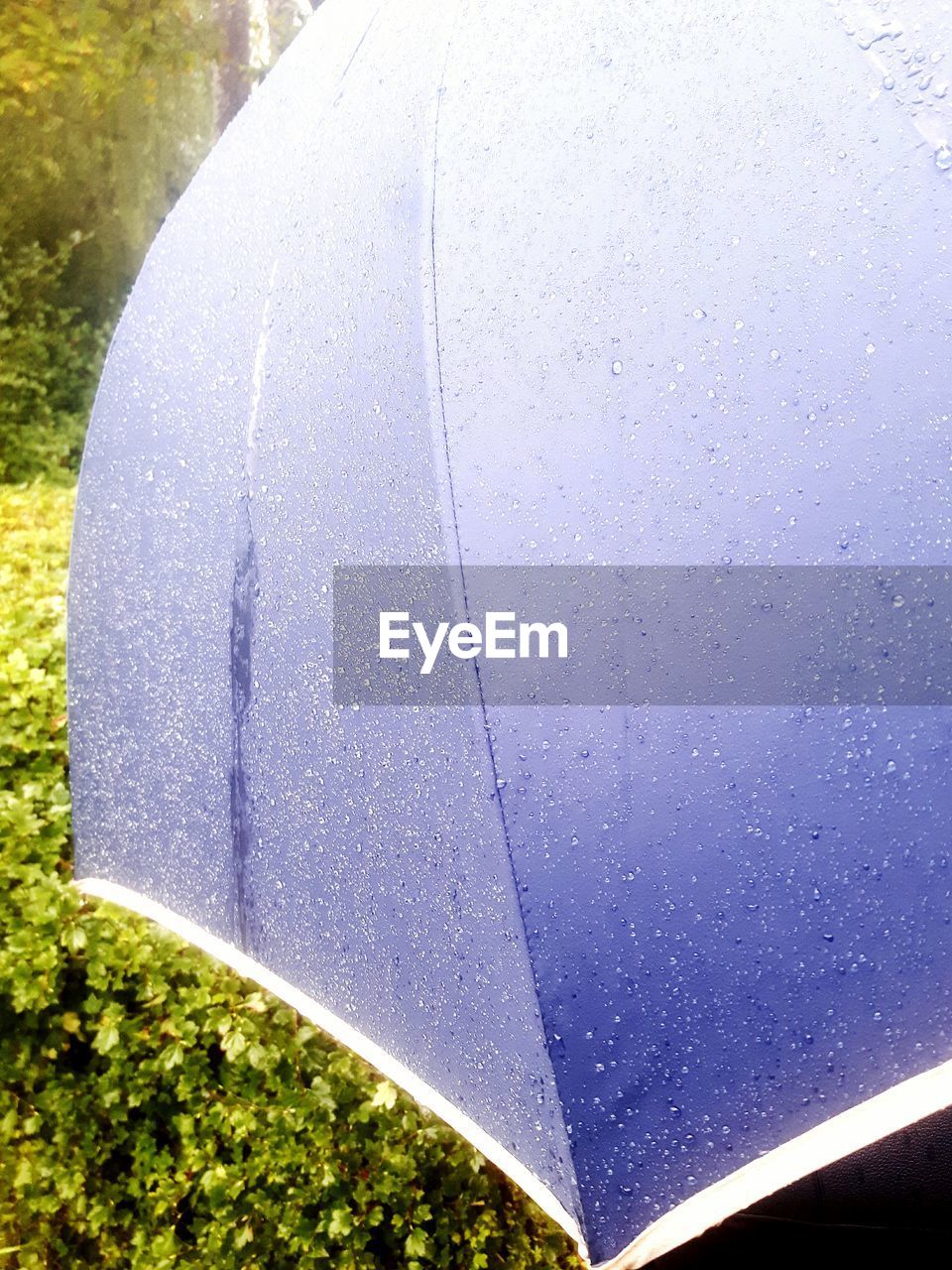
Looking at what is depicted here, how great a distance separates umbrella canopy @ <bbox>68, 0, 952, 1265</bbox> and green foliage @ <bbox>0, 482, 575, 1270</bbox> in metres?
1.27

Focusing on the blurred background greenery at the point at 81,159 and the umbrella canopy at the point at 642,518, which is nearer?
the umbrella canopy at the point at 642,518

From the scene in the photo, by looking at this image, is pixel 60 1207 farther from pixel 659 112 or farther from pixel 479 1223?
pixel 659 112

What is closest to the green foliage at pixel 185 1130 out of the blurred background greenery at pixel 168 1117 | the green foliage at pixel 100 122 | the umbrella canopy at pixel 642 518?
the blurred background greenery at pixel 168 1117

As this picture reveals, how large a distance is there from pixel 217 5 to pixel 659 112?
7398 mm

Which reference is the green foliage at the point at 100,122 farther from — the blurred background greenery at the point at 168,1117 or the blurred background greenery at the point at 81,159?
the blurred background greenery at the point at 168,1117

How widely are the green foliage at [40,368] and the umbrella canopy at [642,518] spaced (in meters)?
5.77

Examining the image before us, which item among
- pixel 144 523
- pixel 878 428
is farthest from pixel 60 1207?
pixel 878 428

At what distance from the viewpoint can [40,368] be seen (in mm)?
6562

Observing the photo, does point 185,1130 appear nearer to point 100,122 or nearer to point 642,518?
point 642,518

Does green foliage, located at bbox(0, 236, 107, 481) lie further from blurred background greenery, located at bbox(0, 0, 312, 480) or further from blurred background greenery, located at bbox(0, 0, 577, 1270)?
blurred background greenery, located at bbox(0, 0, 577, 1270)

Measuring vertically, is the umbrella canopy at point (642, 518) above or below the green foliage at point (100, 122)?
below

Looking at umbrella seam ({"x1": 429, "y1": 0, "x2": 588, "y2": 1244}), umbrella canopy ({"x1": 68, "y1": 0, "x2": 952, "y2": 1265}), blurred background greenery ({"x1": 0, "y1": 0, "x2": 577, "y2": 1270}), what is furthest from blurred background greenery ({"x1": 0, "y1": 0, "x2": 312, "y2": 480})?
umbrella seam ({"x1": 429, "y1": 0, "x2": 588, "y2": 1244})

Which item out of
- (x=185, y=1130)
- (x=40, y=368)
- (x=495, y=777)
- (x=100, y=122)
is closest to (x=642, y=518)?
(x=495, y=777)

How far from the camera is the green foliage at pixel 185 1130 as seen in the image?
7.47 ft
